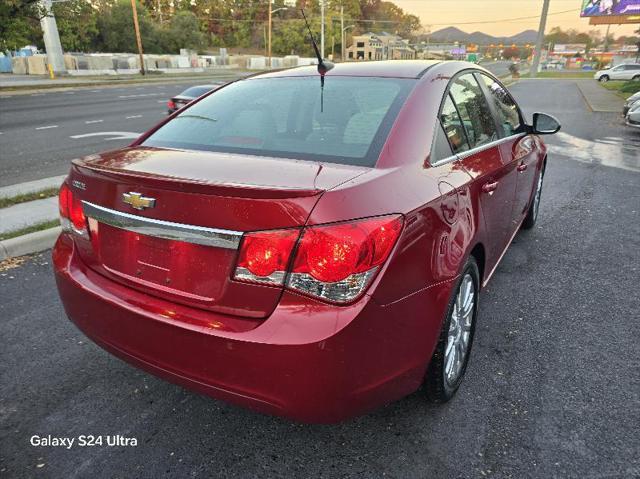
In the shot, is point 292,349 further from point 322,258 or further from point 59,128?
point 59,128

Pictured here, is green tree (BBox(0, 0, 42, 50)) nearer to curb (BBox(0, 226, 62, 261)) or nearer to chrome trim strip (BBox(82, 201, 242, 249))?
curb (BBox(0, 226, 62, 261))

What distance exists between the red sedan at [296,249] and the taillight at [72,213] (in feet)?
0.03

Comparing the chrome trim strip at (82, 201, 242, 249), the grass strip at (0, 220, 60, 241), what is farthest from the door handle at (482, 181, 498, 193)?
the grass strip at (0, 220, 60, 241)

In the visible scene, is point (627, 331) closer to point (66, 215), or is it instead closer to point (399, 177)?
point (399, 177)

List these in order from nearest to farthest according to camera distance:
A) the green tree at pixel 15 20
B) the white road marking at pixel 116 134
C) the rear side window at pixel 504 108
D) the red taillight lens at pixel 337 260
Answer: the red taillight lens at pixel 337 260, the rear side window at pixel 504 108, the white road marking at pixel 116 134, the green tree at pixel 15 20

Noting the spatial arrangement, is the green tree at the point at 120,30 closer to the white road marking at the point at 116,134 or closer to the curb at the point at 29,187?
the white road marking at the point at 116,134

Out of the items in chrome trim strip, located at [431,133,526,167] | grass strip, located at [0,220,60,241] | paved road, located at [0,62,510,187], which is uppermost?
chrome trim strip, located at [431,133,526,167]

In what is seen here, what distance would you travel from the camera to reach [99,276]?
223 centimetres

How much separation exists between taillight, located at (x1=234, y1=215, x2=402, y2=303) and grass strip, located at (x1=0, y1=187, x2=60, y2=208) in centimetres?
484

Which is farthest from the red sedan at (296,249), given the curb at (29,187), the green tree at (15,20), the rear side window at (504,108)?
the green tree at (15,20)

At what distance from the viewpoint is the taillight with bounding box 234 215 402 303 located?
1.70m

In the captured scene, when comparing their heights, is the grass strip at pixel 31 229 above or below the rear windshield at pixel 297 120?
below

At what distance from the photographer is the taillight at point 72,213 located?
88.8 inches

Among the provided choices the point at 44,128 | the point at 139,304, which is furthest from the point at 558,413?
the point at 44,128
